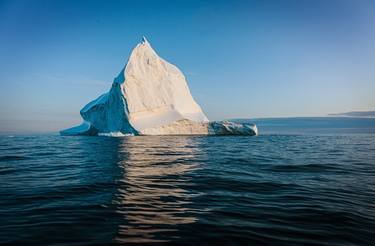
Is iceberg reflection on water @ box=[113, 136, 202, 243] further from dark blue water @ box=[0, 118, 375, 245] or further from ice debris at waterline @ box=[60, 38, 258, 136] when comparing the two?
ice debris at waterline @ box=[60, 38, 258, 136]

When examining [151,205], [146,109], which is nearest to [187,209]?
[151,205]

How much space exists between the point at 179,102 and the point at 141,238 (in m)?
48.2

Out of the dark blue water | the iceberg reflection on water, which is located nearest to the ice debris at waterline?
the iceberg reflection on water

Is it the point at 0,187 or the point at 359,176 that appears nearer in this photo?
the point at 0,187

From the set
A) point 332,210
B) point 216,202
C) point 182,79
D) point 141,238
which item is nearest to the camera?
point 141,238

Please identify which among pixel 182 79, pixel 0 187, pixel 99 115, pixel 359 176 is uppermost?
pixel 182 79

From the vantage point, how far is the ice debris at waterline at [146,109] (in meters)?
44.9

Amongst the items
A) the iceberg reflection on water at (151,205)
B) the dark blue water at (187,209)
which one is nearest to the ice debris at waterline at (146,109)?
the iceberg reflection on water at (151,205)

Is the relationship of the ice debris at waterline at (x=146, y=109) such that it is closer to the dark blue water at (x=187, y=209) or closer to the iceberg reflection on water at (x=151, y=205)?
the iceberg reflection on water at (x=151, y=205)

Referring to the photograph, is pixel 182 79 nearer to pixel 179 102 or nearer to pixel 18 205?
pixel 179 102

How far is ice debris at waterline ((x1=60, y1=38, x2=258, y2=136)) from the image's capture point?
44.9m

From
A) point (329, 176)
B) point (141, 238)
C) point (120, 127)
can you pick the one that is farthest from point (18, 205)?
point (120, 127)

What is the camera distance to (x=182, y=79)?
5738cm

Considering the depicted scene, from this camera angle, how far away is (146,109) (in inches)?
1850
